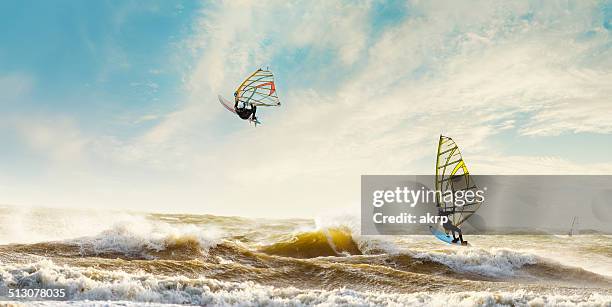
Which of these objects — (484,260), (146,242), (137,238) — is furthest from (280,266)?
(484,260)

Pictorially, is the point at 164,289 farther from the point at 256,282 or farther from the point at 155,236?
the point at 155,236

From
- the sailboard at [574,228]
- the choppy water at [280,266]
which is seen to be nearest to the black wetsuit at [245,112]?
the choppy water at [280,266]

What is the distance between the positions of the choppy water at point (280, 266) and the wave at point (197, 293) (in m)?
0.02

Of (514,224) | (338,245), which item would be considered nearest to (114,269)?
(338,245)

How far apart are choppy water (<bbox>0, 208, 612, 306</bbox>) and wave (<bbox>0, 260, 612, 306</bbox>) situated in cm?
2

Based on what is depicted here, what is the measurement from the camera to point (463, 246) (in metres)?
16.1

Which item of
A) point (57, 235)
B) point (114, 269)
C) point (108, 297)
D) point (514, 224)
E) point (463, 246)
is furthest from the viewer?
point (514, 224)

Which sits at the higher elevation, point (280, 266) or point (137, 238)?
point (137, 238)

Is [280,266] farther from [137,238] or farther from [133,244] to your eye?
[137,238]

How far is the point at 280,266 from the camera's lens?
1118 centimetres

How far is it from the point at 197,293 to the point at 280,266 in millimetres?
3659

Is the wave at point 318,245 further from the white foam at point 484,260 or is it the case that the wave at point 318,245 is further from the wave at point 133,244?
the white foam at point 484,260

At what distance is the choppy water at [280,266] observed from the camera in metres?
7.75

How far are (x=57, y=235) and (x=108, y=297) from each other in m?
8.91
